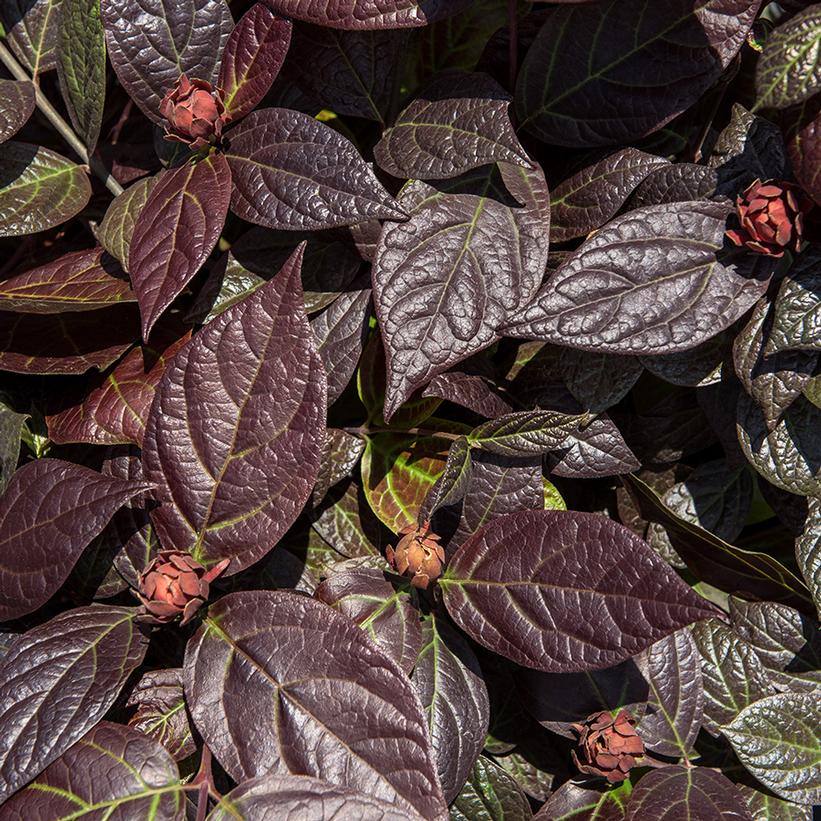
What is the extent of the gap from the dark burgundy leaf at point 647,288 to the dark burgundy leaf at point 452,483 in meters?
0.17

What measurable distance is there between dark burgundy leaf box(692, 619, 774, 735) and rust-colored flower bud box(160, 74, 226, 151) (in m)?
0.98

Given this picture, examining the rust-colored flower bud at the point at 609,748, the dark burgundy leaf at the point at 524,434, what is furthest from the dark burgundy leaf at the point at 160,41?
the rust-colored flower bud at the point at 609,748

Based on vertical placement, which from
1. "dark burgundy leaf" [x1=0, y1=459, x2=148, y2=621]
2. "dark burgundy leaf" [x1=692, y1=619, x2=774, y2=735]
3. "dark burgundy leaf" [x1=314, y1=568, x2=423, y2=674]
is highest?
"dark burgundy leaf" [x1=0, y1=459, x2=148, y2=621]

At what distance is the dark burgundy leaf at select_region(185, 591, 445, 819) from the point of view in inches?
39.6

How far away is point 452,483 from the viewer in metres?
1.17

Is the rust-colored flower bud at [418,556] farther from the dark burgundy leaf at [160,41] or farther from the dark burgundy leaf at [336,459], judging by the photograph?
the dark burgundy leaf at [160,41]

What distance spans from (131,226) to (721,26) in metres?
0.78

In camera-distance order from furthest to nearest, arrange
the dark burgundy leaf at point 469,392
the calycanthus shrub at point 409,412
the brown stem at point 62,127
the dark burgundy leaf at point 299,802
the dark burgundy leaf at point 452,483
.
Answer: the brown stem at point 62,127
the dark burgundy leaf at point 469,392
the dark burgundy leaf at point 452,483
the calycanthus shrub at point 409,412
the dark burgundy leaf at point 299,802

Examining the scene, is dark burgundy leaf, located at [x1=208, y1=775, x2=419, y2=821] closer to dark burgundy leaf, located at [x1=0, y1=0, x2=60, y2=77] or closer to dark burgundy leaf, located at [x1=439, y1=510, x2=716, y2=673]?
dark burgundy leaf, located at [x1=439, y1=510, x2=716, y2=673]

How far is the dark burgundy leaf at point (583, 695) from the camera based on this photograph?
1.26 meters

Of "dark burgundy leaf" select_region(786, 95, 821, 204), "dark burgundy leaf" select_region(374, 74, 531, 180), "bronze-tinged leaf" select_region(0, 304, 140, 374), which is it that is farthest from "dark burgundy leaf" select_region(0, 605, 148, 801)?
"dark burgundy leaf" select_region(786, 95, 821, 204)

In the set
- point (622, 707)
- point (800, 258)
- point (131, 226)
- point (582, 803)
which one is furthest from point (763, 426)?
point (131, 226)

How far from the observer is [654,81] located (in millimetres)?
1200

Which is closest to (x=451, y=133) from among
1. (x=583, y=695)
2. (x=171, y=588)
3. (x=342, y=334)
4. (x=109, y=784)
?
(x=342, y=334)
